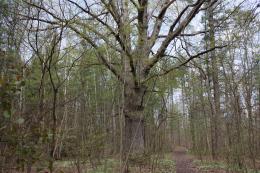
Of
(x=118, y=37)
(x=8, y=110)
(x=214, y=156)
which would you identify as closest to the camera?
(x=8, y=110)

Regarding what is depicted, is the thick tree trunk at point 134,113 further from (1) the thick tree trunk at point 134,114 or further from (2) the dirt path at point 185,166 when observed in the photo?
(2) the dirt path at point 185,166

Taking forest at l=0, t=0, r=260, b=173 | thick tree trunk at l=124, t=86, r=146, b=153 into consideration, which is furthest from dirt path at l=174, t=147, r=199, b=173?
thick tree trunk at l=124, t=86, r=146, b=153

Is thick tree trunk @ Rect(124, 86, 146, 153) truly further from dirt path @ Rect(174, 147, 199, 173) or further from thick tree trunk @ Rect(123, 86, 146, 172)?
dirt path @ Rect(174, 147, 199, 173)

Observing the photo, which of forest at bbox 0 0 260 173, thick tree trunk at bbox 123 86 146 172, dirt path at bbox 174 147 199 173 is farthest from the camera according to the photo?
dirt path at bbox 174 147 199 173

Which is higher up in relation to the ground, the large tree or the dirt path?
the large tree

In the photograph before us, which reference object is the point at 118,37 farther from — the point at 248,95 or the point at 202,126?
the point at 202,126

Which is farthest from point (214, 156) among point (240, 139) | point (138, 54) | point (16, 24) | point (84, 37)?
point (16, 24)

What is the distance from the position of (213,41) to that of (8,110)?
863 cm

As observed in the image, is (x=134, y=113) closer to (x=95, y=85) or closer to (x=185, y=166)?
(x=95, y=85)

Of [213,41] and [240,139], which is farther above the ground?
[213,41]

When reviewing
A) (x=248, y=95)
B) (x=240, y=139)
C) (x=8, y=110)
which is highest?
(x=248, y=95)

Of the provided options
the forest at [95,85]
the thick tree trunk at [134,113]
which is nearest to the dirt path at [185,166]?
the forest at [95,85]

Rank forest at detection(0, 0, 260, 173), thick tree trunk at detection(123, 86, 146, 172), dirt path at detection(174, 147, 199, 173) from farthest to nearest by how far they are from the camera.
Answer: dirt path at detection(174, 147, 199, 173)
thick tree trunk at detection(123, 86, 146, 172)
forest at detection(0, 0, 260, 173)

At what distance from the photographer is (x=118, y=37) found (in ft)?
19.5
